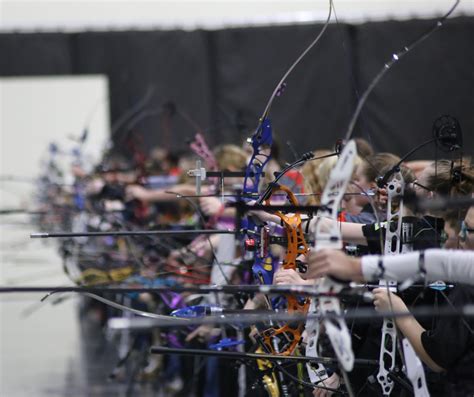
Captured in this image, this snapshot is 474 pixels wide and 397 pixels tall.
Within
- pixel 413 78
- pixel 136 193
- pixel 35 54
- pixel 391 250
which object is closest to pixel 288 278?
pixel 391 250

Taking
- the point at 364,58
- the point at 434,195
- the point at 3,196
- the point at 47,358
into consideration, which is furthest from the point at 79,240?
the point at 3,196

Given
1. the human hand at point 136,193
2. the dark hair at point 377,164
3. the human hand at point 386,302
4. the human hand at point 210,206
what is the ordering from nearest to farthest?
the human hand at point 386,302
the dark hair at point 377,164
the human hand at point 210,206
the human hand at point 136,193

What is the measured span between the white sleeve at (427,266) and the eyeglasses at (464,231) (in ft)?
2.02

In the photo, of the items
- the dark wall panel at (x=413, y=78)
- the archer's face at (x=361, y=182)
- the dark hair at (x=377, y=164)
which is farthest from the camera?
the dark wall panel at (x=413, y=78)

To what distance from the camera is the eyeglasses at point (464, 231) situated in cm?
356

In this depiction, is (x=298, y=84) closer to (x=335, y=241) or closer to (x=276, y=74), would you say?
(x=276, y=74)

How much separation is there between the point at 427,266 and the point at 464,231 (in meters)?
0.69

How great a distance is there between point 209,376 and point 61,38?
635cm

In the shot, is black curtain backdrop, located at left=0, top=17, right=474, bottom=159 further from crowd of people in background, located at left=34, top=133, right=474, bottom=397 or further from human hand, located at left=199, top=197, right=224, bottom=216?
human hand, located at left=199, top=197, right=224, bottom=216

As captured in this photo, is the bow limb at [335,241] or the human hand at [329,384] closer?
the bow limb at [335,241]

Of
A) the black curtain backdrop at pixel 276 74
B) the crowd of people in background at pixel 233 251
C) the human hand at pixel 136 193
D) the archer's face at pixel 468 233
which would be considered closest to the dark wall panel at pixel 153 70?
the black curtain backdrop at pixel 276 74

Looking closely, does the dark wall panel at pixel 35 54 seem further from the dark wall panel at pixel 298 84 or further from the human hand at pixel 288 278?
the human hand at pixel 288 278

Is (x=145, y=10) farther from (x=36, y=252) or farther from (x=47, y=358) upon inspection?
(x=47, y=358)

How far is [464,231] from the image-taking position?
3566mm
